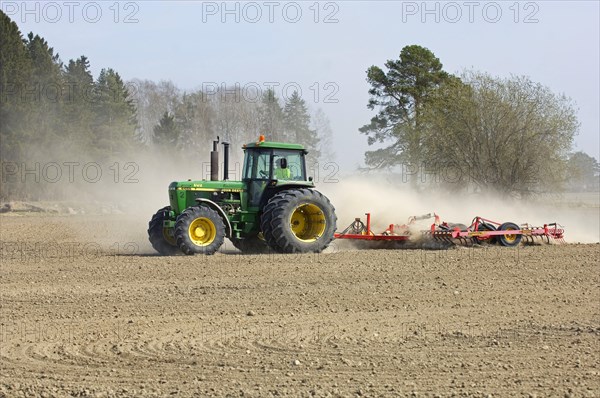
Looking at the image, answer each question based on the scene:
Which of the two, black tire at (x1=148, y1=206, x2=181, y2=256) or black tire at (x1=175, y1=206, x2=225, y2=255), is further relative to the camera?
black tire at (x1=148, y1=206, x2=181, y2=256)

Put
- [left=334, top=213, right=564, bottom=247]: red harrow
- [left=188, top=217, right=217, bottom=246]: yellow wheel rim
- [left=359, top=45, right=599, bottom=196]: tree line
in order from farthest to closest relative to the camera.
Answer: [left=359, top=45, right=599, bottom=196]: tree line, [left=334, top=213, right=564, bottom=247]: red harrow, [left=188, top=217, right=217, bottom=246]: yellow wheel rim

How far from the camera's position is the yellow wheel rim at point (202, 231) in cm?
1459

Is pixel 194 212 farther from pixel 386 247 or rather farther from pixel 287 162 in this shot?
pixel 386 247

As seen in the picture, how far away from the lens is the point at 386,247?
16.6 m

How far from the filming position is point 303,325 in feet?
28.5

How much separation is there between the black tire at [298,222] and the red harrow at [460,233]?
1.97 ft

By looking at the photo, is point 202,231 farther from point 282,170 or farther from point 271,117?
point 271,117

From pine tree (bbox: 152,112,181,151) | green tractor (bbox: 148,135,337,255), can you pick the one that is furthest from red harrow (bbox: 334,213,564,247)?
pine tree (bbox: 152,112,181,151)

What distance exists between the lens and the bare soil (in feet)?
21.3

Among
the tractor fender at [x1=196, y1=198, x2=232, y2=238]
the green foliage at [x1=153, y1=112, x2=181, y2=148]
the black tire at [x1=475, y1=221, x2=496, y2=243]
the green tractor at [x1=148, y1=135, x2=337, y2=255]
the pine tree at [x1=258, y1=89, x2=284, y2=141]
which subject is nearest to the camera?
the green tractor at [x1=148, y1=135, x2=337, y2=255]

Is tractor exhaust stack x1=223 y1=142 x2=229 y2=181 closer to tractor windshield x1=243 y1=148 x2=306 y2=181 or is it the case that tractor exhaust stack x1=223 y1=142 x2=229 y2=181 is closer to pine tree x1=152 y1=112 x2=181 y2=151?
tractor windshield x1=243 y1=148 x2=306 y2=181

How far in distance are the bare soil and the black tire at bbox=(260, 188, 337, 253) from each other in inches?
26.7

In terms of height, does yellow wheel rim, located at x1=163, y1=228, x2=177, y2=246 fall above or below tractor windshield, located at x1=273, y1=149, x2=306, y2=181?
below

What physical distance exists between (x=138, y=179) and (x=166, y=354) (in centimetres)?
3830
